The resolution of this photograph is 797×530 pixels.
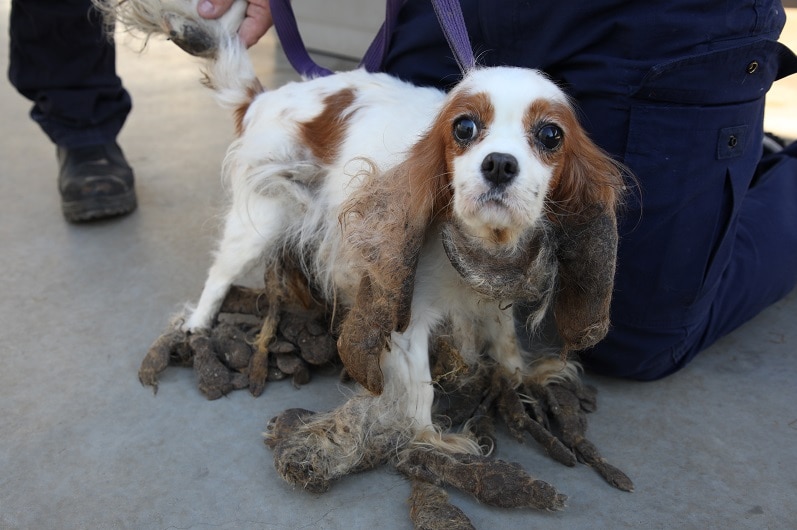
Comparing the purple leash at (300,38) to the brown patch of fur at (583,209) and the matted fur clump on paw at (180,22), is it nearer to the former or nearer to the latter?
the matted fur clump on paw at (180,22)

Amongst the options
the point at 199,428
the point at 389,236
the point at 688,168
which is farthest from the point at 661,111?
the point at 199,428

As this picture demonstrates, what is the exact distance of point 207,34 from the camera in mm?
2312

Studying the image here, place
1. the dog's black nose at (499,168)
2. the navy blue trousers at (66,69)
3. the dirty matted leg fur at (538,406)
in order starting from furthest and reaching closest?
the navy blue trousers at (66,69) < the dirty matted leg fur at (538,406) < the dog's black nose at (499,168)

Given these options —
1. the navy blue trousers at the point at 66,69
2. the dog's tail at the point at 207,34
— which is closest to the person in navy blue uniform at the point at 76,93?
the navy blue trousers at the point at 66,69

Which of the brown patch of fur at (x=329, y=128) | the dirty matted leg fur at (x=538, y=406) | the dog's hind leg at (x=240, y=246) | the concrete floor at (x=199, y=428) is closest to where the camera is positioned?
the concrete floor at (x=199, y=428)

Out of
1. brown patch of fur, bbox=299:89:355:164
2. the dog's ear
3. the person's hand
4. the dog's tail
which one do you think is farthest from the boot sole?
the dog's ear

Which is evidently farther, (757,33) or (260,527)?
(757,33)

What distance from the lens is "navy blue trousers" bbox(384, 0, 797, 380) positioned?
6.49 feet

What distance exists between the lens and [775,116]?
403 centimetres

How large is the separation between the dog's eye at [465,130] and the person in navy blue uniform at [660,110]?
545mm

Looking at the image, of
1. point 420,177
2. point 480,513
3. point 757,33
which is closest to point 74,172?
point 420,177

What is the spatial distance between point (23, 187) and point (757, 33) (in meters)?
2.77

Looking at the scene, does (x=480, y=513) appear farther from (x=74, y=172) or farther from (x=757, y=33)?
(x=74, y=172)

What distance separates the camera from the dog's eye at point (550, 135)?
1.54 m
